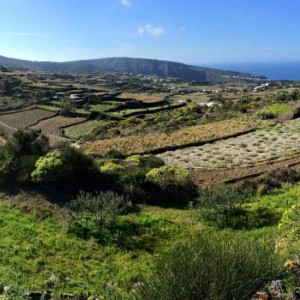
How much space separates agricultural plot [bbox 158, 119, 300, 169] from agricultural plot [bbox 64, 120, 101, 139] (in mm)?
27568

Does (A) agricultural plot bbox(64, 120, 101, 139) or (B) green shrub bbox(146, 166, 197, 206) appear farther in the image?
(A) agricultural plot bbox(64, 120, 101, 139)

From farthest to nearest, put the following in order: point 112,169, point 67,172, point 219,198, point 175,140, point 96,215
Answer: point 175,140 < point 112,169 < point 67,172 < point 219,198 < point 96,215

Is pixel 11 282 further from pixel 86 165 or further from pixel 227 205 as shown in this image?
pixel 86 165

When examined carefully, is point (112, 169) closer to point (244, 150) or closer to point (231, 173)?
point (231, 173)

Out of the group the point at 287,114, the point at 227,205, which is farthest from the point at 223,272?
the point at 287,114

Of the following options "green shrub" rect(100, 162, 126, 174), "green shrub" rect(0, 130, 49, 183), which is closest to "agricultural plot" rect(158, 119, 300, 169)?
"green shrub" rect(100, 162, 126, 174)

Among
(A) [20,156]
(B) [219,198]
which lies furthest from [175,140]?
(B) [219,198]

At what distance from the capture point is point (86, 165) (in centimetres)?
1984

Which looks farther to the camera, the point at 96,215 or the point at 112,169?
the point at 112,169

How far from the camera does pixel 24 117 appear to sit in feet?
239

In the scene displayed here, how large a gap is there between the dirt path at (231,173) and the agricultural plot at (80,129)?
3657 cm

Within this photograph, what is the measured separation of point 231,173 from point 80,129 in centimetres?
4515

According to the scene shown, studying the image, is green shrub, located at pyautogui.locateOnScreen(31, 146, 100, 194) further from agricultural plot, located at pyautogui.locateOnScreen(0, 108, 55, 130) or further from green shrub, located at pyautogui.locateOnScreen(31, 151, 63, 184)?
agricultural plot, located at pyautogui.locateOnScreen(0, 108, 55, 130)

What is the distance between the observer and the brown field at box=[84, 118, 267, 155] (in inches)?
1433
